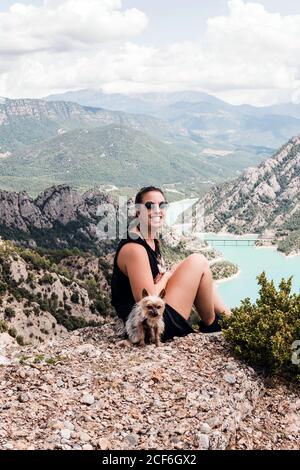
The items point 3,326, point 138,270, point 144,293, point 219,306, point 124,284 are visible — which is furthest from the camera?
point 3,326

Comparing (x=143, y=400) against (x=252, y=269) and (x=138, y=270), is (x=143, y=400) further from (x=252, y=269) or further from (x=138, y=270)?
(x=252, y=269)

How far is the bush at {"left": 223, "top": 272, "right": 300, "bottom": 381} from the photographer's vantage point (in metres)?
8.18

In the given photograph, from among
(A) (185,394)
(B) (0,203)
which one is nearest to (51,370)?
(A) (185,394)

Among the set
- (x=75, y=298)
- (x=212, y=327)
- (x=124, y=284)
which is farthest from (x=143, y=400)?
(x=75, y=298)

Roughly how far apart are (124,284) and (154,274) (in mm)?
561

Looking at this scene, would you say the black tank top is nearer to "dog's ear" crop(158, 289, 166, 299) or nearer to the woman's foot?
"dog's ear" crop(158, 289, 166, 299)

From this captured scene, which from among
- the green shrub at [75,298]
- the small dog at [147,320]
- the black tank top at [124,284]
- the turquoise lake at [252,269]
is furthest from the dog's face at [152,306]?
the turquoise lake at [252,269]

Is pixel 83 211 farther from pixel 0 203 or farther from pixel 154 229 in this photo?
pixel 154 229

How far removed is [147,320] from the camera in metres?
8.19

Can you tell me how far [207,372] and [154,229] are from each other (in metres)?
2.46

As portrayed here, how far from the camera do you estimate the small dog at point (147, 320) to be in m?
7.88

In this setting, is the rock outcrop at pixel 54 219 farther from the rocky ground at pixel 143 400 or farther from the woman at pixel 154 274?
the rocky ground at pixel 143 400

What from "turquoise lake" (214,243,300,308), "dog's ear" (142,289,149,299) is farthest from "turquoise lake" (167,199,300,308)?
"dog's ear" (142,289,149,299)

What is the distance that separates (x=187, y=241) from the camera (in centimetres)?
17475
